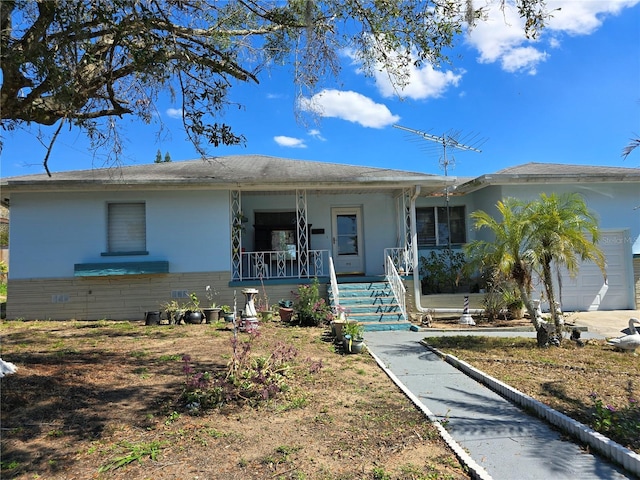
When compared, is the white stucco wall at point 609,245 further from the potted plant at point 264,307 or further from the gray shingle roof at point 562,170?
the potted plant at point 264,307

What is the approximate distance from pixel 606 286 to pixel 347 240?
7820 millimetres

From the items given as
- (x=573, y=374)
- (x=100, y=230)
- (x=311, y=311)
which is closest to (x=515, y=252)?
(x=573, y=374)

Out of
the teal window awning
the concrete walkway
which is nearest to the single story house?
the teal window awning

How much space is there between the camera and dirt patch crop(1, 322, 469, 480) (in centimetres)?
309

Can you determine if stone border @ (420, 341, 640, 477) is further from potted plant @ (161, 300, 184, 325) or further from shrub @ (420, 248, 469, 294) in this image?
potted plant @ (161, 300, 184, 325)

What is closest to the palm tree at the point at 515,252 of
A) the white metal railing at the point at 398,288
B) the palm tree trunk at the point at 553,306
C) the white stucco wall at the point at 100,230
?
the palm tree trunk at the point at 553,306

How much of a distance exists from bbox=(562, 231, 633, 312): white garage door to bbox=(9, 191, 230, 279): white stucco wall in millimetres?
10105

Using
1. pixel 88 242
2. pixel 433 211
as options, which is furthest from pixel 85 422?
pixel 433 211

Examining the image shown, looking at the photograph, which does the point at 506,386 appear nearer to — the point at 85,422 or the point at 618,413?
the point at 618,413

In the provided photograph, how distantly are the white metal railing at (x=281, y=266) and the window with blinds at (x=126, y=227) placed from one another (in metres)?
2.84

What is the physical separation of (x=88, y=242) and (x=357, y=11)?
8.92 m

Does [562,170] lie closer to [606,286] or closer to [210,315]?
[606,286]

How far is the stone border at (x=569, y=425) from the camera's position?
307 cm

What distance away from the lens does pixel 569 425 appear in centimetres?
371
